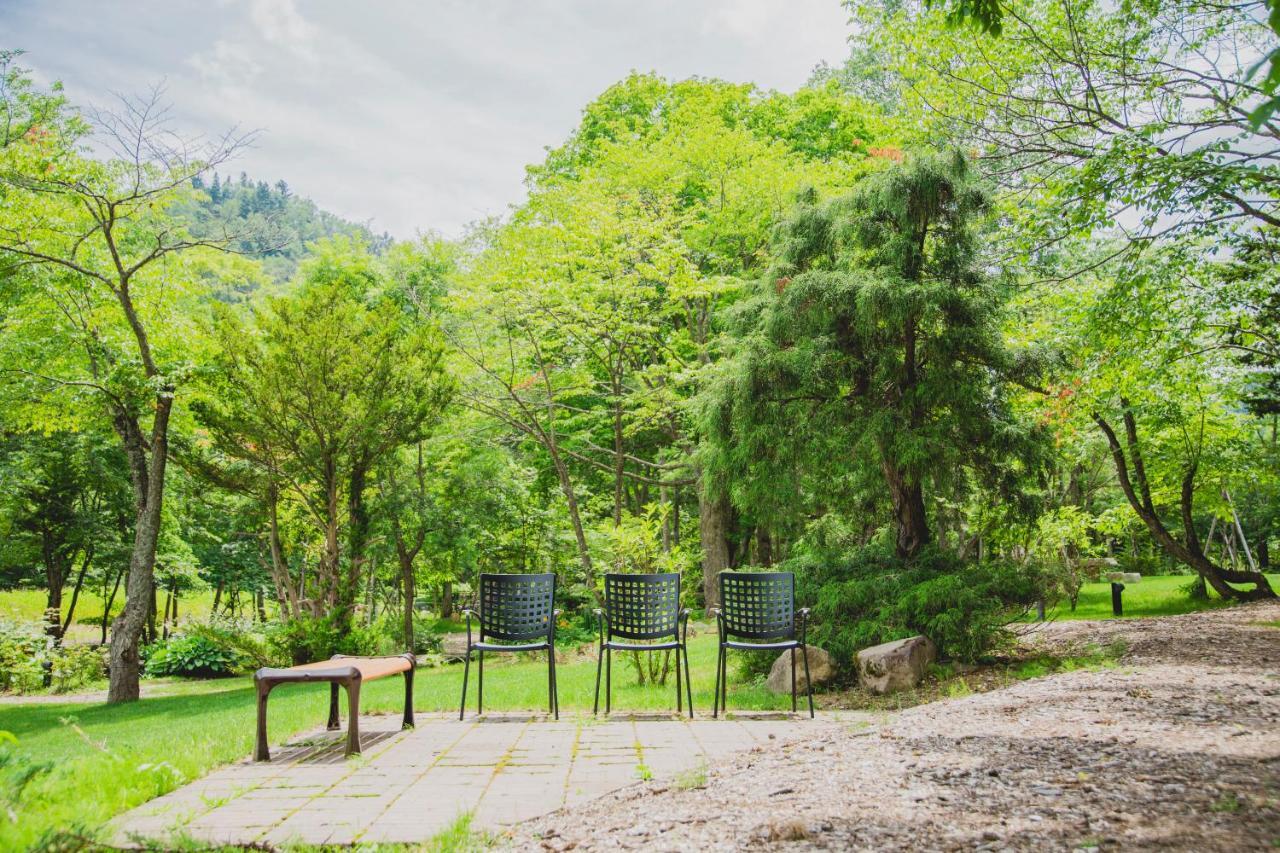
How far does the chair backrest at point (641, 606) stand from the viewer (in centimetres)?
570

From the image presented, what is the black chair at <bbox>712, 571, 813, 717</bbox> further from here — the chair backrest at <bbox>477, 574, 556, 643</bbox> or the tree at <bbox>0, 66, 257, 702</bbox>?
the tree at <bbox>0, 66, 257, 702</bbox>

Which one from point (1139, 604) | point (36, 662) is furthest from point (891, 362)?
point (36, 662)

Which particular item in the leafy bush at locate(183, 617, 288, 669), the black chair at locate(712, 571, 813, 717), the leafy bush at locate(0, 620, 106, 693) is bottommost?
the leafy bush at locate(0, 620, 106, 693)

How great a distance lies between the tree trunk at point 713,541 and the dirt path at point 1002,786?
9.06 meters

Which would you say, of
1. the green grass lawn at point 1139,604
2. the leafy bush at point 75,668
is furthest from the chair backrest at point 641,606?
the leafy bush at point 75,668

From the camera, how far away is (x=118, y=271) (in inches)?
412

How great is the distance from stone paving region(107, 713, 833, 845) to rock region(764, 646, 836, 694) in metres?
1.15

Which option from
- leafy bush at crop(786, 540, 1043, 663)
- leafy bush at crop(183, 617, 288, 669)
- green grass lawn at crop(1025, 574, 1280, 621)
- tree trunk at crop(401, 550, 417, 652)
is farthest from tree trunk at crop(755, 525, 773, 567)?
leafy bush at crop(183, 617, 288, 669)

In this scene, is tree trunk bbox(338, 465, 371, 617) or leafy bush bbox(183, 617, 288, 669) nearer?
leafy bush bbox(183, 617, 288, 669)

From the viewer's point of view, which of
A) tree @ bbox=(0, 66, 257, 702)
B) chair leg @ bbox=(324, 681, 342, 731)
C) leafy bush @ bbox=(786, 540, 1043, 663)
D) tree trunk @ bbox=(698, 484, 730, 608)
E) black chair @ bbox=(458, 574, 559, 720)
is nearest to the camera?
chair leg @ bbox=(324, 681, 342, 731)

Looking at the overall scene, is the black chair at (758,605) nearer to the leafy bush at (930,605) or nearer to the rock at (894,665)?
the rock at (894,665)

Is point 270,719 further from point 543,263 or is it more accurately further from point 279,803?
point 543,263

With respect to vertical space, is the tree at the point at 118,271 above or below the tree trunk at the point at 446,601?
above

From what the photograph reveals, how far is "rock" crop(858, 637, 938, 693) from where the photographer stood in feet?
19.3
